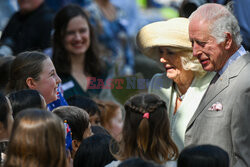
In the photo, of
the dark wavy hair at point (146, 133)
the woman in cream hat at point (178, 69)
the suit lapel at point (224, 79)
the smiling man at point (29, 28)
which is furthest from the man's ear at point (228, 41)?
the smiling man at point (29, 28)

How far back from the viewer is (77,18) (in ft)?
19.0

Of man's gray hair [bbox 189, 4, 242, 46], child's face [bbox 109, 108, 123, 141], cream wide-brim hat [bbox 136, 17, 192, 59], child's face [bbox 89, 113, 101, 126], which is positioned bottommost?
child's face [bbox 109, 108, 123, 141]

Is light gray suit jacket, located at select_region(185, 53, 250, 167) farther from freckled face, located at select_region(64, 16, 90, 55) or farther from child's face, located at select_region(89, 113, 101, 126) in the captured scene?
freckled face, located at select_region(64, 16, 90, 55)

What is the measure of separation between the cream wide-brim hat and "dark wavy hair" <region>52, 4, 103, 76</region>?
1.50 metres

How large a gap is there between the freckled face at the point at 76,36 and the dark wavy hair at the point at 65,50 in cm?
4

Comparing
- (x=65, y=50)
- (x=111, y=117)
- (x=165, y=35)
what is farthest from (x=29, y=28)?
(x=165, y=35)

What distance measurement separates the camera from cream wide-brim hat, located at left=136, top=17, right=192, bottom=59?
162 inches

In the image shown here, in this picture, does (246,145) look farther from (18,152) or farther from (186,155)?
(18,152)

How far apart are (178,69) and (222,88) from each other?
0.67m

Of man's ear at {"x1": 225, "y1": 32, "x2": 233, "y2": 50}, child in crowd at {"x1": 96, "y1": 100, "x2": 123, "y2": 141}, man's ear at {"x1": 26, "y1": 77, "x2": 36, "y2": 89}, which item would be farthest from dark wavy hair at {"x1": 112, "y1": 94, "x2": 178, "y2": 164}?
child in crowd at {"x1": 96, "y1": 100, "x2": 123, "y2": 141}

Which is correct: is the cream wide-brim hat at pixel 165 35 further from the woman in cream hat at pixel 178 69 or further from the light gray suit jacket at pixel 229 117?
the light gray suit jacket at pixel 229 117

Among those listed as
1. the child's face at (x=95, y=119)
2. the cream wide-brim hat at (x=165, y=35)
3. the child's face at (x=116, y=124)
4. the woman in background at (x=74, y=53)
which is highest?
the cream wide-brim hat at (x=165, y=35)

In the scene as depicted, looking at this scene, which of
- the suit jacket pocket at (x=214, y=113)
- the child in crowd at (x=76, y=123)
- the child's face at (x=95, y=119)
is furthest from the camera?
the child's face at (x=95, y=119)

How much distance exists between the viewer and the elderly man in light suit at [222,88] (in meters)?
3.41
